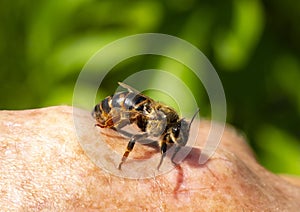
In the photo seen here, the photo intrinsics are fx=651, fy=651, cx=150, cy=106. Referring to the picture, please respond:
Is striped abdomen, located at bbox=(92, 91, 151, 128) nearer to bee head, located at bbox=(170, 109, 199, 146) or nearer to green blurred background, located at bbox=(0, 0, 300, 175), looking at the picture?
bee head, located at bbox=(170, 109, 199, 146)

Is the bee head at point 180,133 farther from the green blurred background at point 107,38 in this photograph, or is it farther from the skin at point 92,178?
the green blurred background at point 107,38

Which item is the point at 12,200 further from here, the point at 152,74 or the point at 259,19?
the point at 259,19

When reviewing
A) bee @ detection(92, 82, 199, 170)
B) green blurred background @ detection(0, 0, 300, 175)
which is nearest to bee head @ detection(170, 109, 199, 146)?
bee @ detection(92, 82, 199, 170)

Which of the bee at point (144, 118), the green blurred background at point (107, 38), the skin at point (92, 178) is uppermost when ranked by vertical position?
the bee at point (144, 118)

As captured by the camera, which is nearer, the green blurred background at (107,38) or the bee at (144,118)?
the bee at (144,118)

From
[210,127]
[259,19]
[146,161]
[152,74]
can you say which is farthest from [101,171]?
[259,19]

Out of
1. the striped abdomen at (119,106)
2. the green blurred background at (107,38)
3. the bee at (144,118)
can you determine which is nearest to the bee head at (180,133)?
the bee at (144,118)
